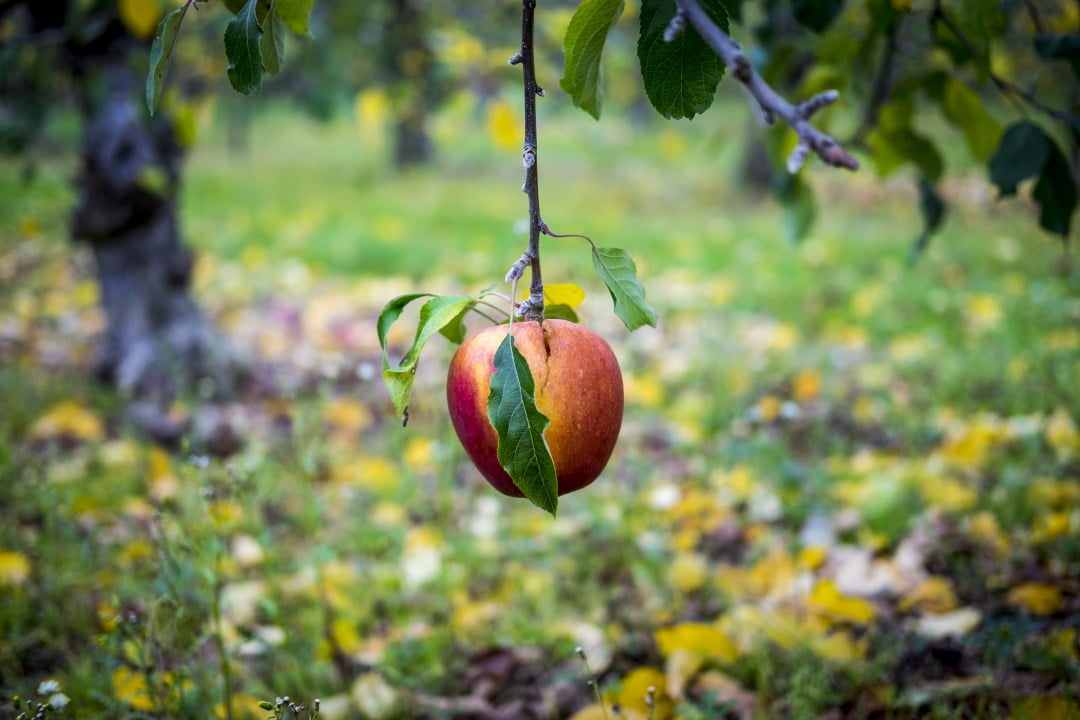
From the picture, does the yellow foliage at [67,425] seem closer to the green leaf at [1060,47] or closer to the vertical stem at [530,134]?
the vertical stem at [530,134]

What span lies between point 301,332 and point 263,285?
891 mm

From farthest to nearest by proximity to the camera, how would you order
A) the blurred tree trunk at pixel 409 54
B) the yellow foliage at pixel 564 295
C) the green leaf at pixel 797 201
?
the blurred tree trunk at pixel 409 54 < the green leaf at pixel 797 201 < the yellow foliage at pixel 564 295

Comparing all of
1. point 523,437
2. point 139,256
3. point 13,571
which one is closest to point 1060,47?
point 523,437

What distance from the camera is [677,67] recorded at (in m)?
0.77

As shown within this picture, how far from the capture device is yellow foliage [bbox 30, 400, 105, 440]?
254cm

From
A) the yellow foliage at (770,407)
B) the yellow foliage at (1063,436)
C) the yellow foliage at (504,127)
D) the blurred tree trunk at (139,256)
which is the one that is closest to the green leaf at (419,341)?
the yellow foliage at (504,127)

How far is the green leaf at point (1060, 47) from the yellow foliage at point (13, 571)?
2214 mm

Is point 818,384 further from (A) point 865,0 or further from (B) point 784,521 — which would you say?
(A) point 865,0

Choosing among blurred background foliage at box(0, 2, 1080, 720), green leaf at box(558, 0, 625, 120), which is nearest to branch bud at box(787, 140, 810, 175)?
green leaf at box(558, 0, 625, 120)

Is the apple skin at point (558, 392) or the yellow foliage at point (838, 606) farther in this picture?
the yellow foliage at point (838, 606)

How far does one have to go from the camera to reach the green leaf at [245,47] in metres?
0.75

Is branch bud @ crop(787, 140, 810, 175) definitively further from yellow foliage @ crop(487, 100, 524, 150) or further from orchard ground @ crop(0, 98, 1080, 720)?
yellow foliage @ crop(487, 100, 524, 150)

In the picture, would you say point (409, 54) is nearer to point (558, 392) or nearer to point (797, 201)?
point (797, 201)

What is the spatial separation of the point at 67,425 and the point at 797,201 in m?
2.48
